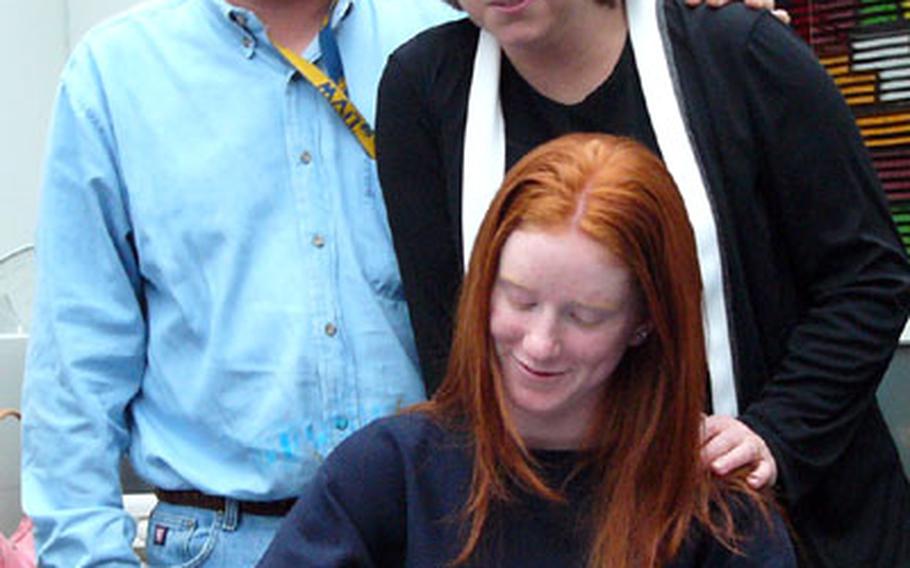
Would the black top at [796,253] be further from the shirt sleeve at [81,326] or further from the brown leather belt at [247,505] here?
the shirt sleeve at [81,326]

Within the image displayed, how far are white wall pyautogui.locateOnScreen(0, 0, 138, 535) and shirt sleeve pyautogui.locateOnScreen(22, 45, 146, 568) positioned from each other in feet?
10.4

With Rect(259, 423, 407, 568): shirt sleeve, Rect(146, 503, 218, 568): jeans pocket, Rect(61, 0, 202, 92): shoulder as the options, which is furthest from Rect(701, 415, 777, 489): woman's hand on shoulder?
Rect(61, 0, 202, 92): shoulder

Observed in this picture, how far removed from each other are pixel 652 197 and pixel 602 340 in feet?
0.57

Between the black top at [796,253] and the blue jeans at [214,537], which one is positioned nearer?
the black top at [796,253]

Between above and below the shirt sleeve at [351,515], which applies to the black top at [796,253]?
above

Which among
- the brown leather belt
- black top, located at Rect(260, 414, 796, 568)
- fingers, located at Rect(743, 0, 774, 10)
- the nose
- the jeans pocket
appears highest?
fingers, located at Rect(743, 0, 774, 10)

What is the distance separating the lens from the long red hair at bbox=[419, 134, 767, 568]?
5.49ft

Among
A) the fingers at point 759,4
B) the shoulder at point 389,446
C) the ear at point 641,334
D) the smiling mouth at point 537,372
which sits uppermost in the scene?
the fingers at point 759,4

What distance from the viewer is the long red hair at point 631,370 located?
5.49 feet

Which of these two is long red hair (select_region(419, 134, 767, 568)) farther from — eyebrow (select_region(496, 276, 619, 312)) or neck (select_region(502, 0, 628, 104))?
neck (select_region(502, 0, 628, 104))

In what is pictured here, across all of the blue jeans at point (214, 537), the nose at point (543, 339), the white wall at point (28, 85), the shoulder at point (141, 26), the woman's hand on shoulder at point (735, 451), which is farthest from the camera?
the white wall at point (28, 85)

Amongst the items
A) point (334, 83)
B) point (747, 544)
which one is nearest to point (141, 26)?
point (334, 83)

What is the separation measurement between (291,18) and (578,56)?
1.47ft

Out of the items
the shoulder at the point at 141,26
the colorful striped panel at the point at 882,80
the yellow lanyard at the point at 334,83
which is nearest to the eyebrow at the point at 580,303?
the yellow lanyard at the point at 334,83
